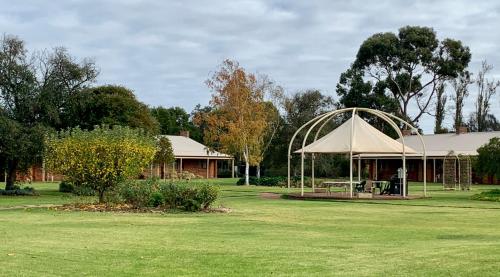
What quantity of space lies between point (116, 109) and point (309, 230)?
23950 millimetres

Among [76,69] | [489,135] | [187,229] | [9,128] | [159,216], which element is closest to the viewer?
[187,229]

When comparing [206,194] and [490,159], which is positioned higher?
[490,159]

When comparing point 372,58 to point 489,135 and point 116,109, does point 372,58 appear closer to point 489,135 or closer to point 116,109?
point 489,135

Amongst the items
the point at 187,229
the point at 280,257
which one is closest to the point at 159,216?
the point at 187,229

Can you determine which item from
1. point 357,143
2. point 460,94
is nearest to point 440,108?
point 460,94

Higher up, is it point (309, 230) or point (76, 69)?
point (76, 69)

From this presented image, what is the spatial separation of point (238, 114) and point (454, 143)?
2002cm

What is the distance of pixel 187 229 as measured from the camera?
14789 mm

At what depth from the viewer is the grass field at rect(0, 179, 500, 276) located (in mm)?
8953

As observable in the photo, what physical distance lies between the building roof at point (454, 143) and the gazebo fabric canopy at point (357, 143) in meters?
24.4

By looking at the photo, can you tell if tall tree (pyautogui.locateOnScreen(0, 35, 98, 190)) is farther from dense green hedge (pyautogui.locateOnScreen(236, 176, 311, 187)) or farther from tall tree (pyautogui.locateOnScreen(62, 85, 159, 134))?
dense green hedge (pyautogui.locateOnScreen(236, 176, 311, 187))

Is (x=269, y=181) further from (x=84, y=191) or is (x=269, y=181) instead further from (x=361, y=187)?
(x=84, y=191)

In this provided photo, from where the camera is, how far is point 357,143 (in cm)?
3023

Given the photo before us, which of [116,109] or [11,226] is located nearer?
[11,226]
